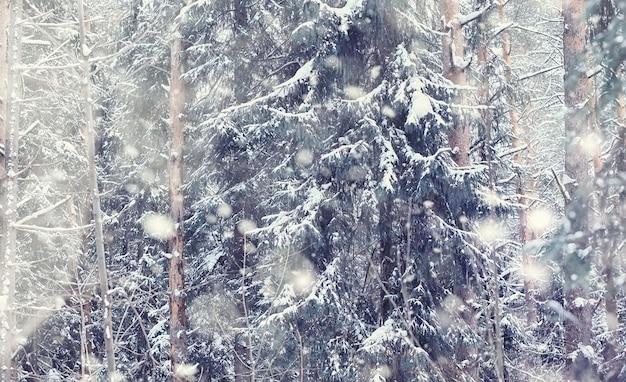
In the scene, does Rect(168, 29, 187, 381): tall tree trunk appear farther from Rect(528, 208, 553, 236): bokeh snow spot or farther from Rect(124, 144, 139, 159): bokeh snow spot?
Rect(528, 208, 553, 236): bokeh snow spot

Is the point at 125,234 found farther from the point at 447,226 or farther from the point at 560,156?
the point at 560,156

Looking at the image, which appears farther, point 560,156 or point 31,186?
point 560,156

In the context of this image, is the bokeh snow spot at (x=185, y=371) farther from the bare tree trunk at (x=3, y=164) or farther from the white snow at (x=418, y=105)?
the white snow at (x=418, y=105)

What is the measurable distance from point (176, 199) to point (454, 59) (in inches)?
225

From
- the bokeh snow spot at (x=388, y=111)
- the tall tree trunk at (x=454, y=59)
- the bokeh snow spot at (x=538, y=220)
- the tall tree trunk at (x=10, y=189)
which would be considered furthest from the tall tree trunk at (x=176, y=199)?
the bokeh snow spot at (x=538, y=220)

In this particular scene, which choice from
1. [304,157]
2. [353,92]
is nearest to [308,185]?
[304,157]

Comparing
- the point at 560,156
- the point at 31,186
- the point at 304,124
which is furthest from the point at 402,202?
the point at 560,156

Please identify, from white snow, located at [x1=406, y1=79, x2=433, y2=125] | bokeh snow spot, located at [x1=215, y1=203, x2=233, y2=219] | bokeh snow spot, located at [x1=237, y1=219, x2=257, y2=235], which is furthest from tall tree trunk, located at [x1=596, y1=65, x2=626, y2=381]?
bokeh snow spot, located at [x1=215, y1=203, x2=233, y2=219]

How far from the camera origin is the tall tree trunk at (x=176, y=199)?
1027cm

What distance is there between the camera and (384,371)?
7.39m

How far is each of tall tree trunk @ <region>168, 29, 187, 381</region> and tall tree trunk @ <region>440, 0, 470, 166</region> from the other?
5.02m

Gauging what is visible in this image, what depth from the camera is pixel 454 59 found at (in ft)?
28.0

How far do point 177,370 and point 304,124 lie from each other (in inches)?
204

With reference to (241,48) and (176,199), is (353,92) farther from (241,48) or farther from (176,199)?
(176,199)
